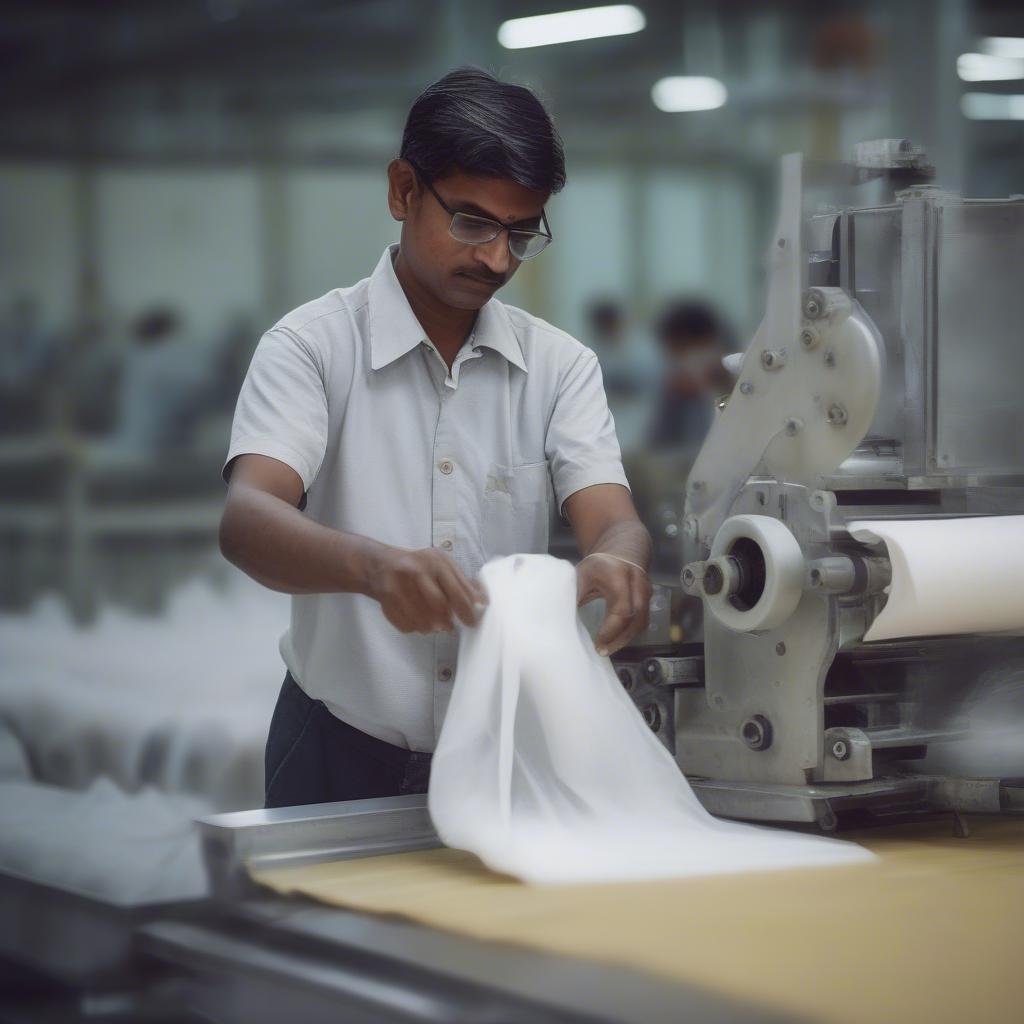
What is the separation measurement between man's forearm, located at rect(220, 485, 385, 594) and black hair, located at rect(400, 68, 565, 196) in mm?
439

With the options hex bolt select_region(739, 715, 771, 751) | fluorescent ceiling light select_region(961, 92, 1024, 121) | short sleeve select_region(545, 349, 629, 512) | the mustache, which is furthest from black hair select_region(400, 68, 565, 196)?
fluorescent ceiling light select_region(961, 92, 1024, 121)

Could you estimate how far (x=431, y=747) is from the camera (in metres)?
1.69

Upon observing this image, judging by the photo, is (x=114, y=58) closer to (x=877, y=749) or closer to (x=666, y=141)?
(x=666, y=141)

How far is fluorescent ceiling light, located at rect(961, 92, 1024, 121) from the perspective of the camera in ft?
16.6

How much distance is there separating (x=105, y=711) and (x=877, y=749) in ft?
8.76

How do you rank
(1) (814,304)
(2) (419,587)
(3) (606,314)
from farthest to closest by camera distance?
(3) (606,314)
(1) (814,304)
(2) (419,587)

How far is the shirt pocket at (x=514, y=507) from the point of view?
1736mm

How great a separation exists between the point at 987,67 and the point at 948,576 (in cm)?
438

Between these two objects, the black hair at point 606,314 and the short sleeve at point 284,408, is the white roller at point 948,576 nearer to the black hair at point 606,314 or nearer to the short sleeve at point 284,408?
the short sleeve at point 284,408

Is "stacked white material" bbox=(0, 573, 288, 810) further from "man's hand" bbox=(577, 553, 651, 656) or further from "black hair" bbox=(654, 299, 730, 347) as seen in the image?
"black hair" bbox=(654, 299, 730, 347)

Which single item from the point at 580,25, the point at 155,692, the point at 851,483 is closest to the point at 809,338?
the point at 851,483

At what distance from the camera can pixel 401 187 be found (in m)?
1.67

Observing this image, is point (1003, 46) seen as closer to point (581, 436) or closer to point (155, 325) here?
point (155, 325)

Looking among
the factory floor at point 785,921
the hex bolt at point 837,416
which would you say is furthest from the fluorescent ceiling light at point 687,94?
the factory floor at point 785,921
